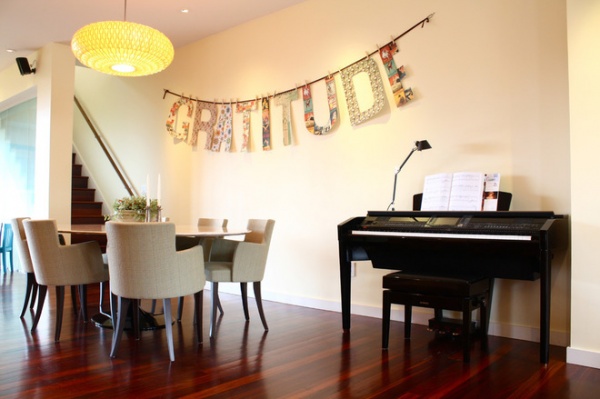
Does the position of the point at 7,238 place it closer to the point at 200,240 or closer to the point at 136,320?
the point at 200,240

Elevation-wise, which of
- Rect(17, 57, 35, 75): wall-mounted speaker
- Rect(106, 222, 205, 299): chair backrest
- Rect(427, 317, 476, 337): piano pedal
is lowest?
Rect(427, 317, 476, 337): piano pedal

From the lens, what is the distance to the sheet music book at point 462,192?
3336 mm

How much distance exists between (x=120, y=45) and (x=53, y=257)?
1.51m

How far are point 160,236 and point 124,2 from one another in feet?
9.90

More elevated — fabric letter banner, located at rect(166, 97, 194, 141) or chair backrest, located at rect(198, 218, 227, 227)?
fabric letter banner, located at rect(166, 97, 194, 141)

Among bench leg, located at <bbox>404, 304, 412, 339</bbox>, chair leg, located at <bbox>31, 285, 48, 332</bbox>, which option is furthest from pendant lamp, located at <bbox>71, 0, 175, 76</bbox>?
bench leg, located at <bbox>404, 304, 412, 339</bbox>

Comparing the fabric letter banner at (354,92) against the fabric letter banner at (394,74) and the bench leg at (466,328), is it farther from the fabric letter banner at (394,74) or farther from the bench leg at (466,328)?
the bench leg at (466,328)

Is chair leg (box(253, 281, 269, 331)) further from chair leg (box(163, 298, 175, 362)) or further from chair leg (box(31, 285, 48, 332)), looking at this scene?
chair leg (box(31, 285, 48, 332))

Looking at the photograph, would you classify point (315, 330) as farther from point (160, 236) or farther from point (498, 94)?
point (498, 94)

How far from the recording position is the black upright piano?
9.23 ft

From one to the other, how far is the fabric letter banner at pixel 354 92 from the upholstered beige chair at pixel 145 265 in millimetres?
2040

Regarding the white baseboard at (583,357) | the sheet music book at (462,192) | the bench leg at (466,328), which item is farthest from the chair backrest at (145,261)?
the white baseboard at (583,357)

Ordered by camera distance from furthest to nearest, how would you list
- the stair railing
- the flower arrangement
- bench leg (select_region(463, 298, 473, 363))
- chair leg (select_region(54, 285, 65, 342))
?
1. the stair railing
2. the flower arrangement
3. chair leg (select_region(54, 285, 65, 342))
4. bench leg (select_region(463, 298, 473, 363))

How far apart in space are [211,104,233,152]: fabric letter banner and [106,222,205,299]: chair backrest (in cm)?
271
